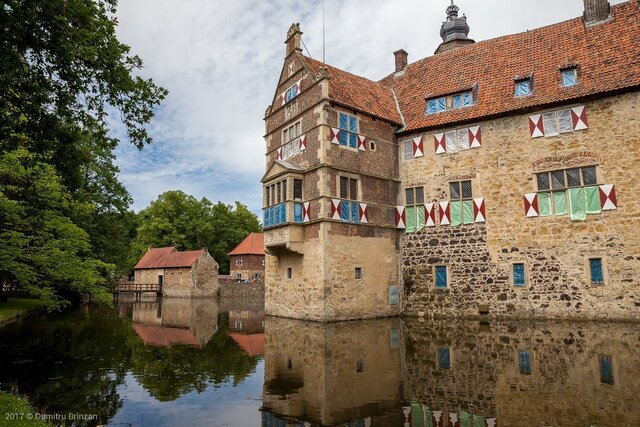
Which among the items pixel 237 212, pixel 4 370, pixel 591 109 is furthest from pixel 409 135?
pixel 237 212

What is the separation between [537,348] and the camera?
34.6 feet

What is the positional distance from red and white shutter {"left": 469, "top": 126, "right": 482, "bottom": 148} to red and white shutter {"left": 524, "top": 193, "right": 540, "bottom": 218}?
286 centimetres

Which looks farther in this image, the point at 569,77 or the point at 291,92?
the point at 291,92

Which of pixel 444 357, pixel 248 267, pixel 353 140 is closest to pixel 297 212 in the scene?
pixel 353 140

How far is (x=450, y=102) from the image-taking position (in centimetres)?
1962

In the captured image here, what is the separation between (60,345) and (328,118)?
39.7ft

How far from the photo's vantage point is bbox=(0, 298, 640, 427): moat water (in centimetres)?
596

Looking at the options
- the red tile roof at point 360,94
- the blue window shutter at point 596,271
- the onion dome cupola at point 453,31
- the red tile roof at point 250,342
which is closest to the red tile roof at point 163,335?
the red tile roof at point 250,342

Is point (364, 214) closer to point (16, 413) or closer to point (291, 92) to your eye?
point (291, 92)

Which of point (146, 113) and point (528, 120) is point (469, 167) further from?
point (146, 113)

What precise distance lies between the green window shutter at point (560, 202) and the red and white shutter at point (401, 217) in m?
5.87

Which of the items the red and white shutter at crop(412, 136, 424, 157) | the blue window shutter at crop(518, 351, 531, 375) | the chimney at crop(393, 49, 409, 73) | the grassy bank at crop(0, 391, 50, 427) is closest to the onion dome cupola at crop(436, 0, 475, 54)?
the chimney at crop(393, 49, 409, 73)

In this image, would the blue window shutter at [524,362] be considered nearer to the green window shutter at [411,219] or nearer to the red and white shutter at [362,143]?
the green window shutter at [411,219]

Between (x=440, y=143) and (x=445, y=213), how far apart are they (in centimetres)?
304
